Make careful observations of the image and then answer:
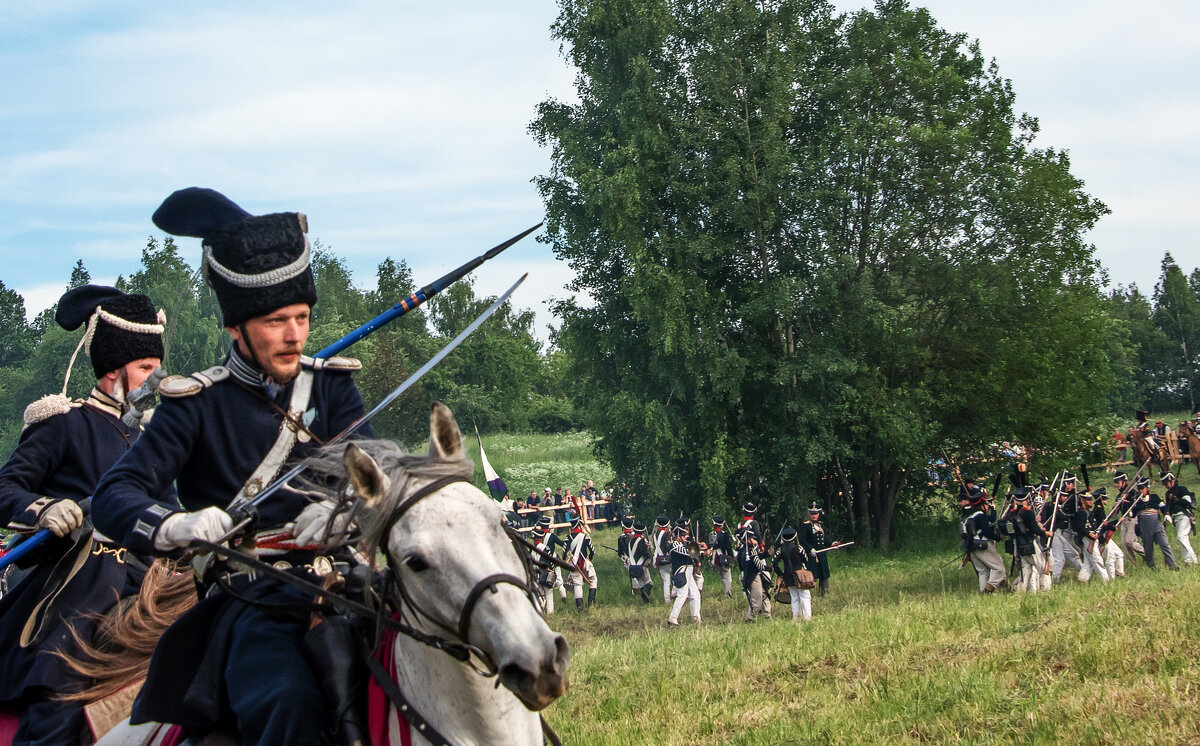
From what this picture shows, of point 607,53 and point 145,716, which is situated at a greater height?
point 607,53

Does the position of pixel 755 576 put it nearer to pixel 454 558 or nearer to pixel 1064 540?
pixel 1064 540

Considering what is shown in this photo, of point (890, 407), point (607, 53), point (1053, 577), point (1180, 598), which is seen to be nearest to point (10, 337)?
point (607, 53)

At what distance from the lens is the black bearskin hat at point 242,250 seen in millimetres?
3781

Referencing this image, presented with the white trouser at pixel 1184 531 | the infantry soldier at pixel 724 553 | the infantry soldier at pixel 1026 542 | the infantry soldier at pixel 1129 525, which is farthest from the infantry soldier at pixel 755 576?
the white trouser at pixel 1184 531

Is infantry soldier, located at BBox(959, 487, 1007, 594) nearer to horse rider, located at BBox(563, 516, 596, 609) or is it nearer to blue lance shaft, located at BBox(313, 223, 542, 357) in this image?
horse rider, located at BBox(563, 516, 596, 609)

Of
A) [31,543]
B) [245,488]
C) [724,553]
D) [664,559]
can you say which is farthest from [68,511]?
[664,559]

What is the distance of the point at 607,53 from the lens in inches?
1227

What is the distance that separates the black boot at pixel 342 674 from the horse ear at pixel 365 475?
22.6 inches

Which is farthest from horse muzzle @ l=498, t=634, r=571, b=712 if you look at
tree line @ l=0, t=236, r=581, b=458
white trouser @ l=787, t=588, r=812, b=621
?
tree line @ l=0, t=236, r=581, b=458

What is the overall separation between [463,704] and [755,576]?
59.2ft

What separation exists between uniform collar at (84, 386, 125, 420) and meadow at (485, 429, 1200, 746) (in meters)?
4.46

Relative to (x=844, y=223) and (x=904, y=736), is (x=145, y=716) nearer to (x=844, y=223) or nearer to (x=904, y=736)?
(x=904, y=736)

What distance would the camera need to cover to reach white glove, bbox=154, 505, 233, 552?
3334 mm

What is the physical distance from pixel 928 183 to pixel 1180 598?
1905 centimetres
